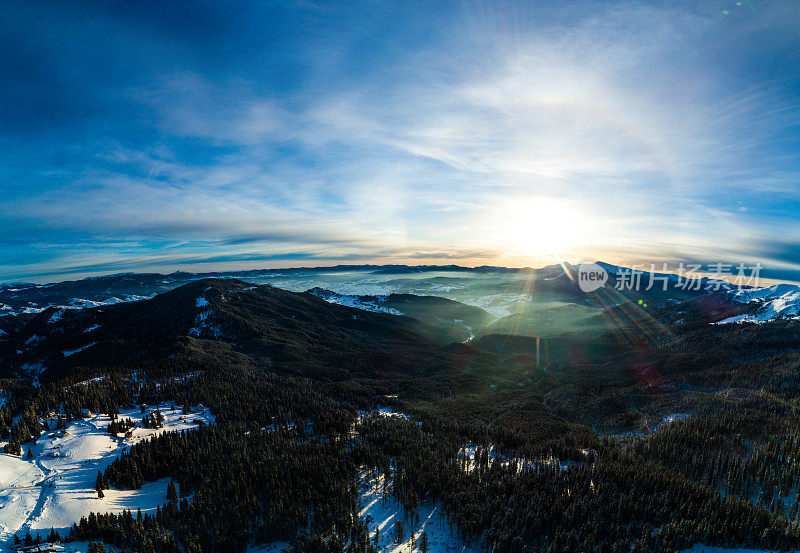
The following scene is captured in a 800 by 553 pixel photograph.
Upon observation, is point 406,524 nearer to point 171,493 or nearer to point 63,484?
point 171,493

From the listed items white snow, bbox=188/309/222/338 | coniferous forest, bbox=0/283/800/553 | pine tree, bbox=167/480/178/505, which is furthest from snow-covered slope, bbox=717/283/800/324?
white snow, bbox=188/309/222/338

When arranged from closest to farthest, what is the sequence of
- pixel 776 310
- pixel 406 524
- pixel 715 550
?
pixel 715 550, pixel 406 524, pixel 776 310

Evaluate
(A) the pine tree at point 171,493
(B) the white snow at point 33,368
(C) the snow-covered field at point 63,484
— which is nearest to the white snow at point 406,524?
(A) the pine tree at point 171,493

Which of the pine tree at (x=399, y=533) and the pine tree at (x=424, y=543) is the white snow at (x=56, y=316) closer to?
the pine tree at (x=399, y=533)

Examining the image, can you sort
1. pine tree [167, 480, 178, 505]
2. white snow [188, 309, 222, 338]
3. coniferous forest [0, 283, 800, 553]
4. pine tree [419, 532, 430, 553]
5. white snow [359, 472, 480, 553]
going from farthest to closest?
white snow [188, 309, 222, 338] → pine tree [167, 480, 178, 505] → white snow [359, 472, 480, 553] → coniferous forest [0, 283, 800, 553] → pine tree [419, 532, 430, 553]

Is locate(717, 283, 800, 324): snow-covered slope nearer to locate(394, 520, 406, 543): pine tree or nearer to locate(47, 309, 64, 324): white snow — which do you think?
locate(394, 520, 406, 543): pine tree

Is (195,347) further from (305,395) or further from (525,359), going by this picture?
(525,359)

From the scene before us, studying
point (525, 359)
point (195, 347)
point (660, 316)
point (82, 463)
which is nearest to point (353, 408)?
point (82, 463)

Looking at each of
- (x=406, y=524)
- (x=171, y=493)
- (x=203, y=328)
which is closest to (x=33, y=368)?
(x=203, y=328)
